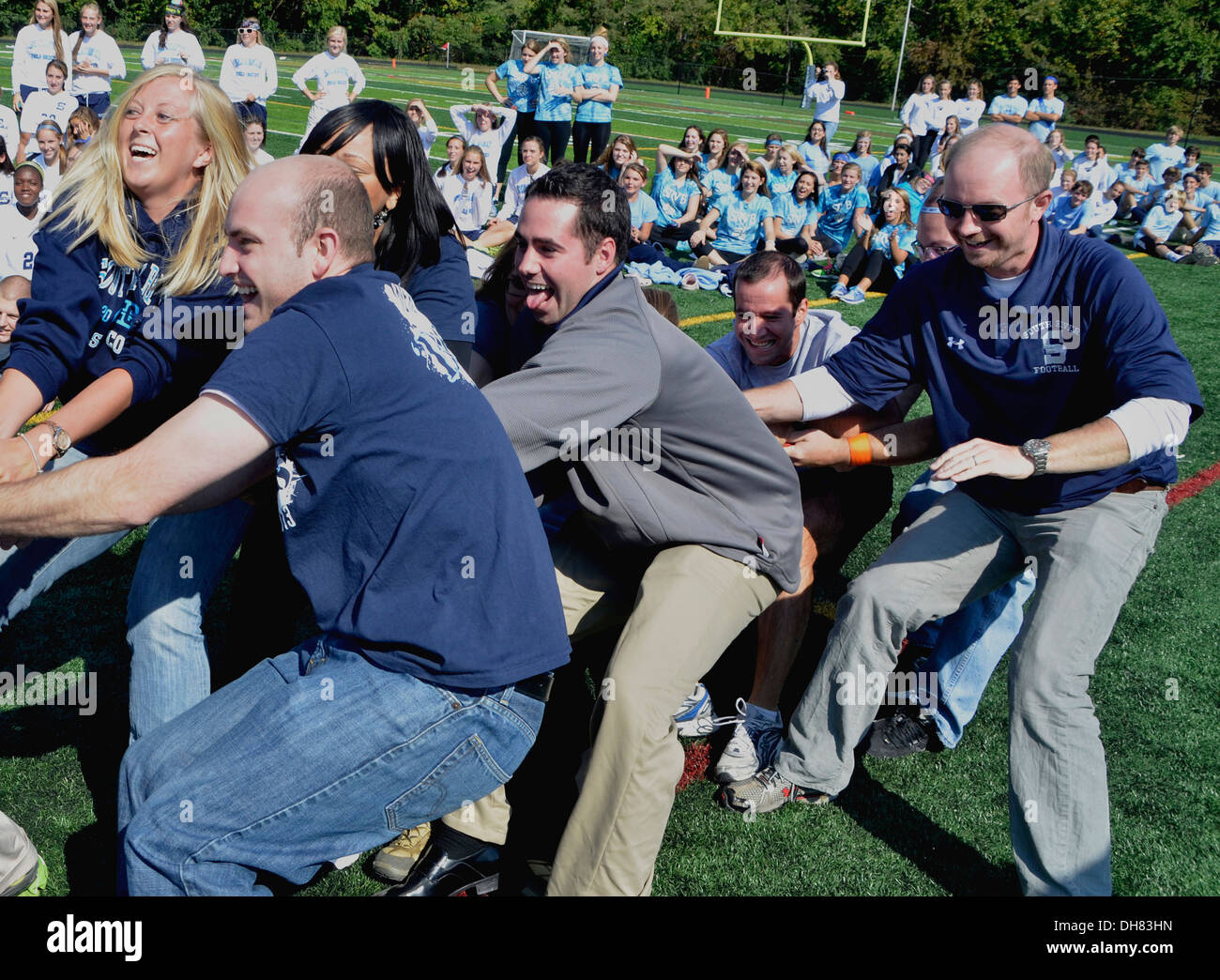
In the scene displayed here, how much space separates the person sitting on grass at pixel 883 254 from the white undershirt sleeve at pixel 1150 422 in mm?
9185

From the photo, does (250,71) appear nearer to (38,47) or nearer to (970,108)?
(38,47)

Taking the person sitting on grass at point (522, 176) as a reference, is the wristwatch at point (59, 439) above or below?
above

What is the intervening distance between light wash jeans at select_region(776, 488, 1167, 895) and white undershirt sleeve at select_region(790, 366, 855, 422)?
534 mm

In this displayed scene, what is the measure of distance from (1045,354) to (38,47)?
14973 mm

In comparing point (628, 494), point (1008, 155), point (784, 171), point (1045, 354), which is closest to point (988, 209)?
point (1008, 155)

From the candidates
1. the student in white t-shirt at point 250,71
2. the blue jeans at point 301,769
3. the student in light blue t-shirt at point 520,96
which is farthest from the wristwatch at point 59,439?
the student in white t-shirt at point 250,71

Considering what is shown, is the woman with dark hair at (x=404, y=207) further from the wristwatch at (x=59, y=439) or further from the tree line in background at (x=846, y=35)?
the tree line in background at (x=846, y=35)

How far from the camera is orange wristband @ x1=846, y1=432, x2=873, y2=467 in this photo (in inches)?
156

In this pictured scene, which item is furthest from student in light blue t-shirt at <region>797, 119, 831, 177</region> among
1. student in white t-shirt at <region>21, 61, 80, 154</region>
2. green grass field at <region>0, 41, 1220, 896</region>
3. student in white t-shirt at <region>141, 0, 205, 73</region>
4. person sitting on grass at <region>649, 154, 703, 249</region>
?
green grass field at <region>0, 41, 1220, 896</region>

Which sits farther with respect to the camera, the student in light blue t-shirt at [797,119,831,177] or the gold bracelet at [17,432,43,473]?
the student in light blue t-shirt at [797,119,831,177]

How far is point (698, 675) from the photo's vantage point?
318 centimetres

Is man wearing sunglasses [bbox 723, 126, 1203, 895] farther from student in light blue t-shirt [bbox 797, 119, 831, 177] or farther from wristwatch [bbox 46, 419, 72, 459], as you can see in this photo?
student in light blue t-shirt [bbox 797, 119, 831, 177]

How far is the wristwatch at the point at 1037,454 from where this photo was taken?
316cm

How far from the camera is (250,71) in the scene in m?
15.3
